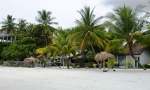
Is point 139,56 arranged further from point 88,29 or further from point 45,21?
point 45,21

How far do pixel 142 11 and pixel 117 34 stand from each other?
12.0ft

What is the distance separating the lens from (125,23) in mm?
30906

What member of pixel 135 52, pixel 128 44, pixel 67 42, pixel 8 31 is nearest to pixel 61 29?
pixel 67 42

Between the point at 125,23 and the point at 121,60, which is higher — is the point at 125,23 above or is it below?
above

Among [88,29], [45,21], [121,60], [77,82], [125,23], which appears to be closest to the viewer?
[77,82]

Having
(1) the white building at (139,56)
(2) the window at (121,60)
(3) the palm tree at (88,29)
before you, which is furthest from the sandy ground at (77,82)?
(2) the window at (121,60)

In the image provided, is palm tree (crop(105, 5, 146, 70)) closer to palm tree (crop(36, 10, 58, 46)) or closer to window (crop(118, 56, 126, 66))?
window (crop(118, 56, 126, 66))

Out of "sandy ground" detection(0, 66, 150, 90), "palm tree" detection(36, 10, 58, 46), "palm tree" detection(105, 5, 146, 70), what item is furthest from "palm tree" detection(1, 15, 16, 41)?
"sandy ground" detection(0, 66, 150, 90)

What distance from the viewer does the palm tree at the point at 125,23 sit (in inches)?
1208

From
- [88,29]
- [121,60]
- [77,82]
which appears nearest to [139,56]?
[121,60]

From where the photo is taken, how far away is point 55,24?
5359 cm

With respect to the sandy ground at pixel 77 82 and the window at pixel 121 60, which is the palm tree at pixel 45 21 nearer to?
the window at pixel 121 60

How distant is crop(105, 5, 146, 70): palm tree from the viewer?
30672 mm

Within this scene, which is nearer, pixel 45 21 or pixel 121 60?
pixel 121 60
